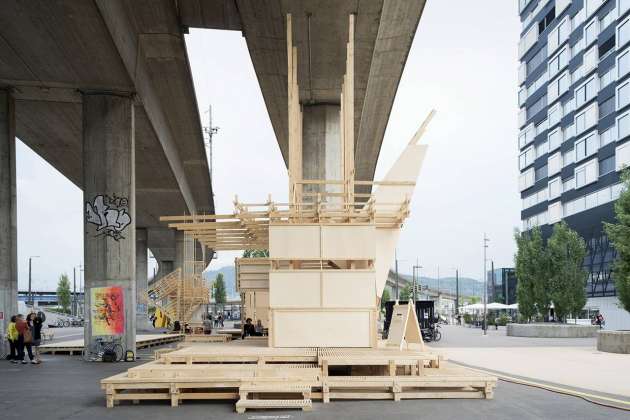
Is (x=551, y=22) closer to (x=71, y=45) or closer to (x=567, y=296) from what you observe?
(x=567, y=296)

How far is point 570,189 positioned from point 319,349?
6250 cm

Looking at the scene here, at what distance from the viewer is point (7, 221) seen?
2461 centimetres

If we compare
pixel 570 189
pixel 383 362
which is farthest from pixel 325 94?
pixel 570 189

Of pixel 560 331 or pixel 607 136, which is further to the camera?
pixel 607 136

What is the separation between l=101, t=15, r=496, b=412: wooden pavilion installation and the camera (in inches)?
507

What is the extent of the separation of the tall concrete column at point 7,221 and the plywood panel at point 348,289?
1328 centimetres

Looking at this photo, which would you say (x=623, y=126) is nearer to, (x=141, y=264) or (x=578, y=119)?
(x=578, y=119)

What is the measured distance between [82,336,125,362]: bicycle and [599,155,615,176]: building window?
51.1 meters

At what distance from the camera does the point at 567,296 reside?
42406 millimetres

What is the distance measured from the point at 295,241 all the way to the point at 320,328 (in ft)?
7.20

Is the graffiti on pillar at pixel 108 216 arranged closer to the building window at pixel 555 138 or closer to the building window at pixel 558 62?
the building window at pixel 558 62

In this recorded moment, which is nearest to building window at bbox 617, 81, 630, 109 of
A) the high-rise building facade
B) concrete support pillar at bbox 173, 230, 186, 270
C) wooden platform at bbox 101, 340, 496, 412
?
the high-rise building facade

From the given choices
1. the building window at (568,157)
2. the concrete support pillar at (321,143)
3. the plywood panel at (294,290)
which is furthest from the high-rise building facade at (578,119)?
the plywood panel at (294,290)

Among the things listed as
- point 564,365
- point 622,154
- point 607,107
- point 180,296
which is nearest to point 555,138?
point 607,107
